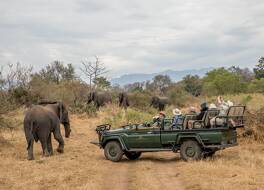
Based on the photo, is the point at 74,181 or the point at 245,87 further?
the point at 245,87

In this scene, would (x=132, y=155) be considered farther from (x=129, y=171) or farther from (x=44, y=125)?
(x=44, y=125)

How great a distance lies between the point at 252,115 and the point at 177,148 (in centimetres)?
574

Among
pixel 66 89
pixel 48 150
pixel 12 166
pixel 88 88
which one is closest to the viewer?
pixel 12 166

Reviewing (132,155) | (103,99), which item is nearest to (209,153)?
(132,155)

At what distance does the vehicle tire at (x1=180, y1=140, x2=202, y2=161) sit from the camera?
1445cm

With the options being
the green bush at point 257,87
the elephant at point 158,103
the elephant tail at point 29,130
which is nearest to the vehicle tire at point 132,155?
the elephant tail at point 29,130

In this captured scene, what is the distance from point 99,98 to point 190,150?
23097 millimetres

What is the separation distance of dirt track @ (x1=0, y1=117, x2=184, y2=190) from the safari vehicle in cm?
46

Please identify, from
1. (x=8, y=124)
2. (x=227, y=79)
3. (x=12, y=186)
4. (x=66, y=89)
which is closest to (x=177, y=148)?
(x=12, y=186)

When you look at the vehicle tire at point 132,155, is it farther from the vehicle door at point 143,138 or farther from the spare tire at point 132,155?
the vehicle door at point 143,138

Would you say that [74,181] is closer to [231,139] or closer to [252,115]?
[231,139]

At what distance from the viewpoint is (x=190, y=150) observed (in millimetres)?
14570

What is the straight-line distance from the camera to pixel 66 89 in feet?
132

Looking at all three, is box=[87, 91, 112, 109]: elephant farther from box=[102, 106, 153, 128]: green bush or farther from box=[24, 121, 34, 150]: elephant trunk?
box=[24, 121, 34, 150]: elephant trunk
